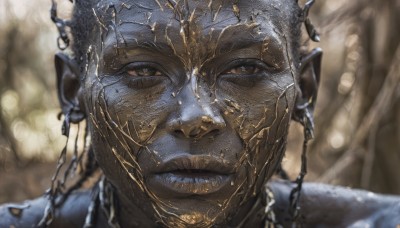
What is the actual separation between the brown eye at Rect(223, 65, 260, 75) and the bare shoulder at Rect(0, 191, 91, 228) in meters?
0.81

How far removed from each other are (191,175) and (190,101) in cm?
17

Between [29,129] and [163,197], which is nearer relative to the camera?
[163,197]

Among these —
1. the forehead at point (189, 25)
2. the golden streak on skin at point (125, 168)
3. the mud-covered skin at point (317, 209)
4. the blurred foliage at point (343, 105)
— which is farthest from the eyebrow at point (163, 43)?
the blurred foliage at point (343, 105)

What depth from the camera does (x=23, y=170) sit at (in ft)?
17.9

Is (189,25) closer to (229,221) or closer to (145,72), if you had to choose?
(145,72)

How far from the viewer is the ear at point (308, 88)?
2.05m

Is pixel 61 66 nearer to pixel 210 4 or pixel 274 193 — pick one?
pixel 210 4

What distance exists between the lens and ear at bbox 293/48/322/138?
205 cm

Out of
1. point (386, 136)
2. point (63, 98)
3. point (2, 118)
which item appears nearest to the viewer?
point (63, 98)

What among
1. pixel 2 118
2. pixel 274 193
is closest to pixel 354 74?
pixel 274 193

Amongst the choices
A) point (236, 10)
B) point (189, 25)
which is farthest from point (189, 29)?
point (236, 10)

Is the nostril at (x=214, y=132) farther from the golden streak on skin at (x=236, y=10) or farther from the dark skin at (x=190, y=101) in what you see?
the golden streak on skin at (x=236, y=10)

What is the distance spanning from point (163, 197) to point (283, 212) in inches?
28.7

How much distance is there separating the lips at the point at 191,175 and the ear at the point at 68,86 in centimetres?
51
